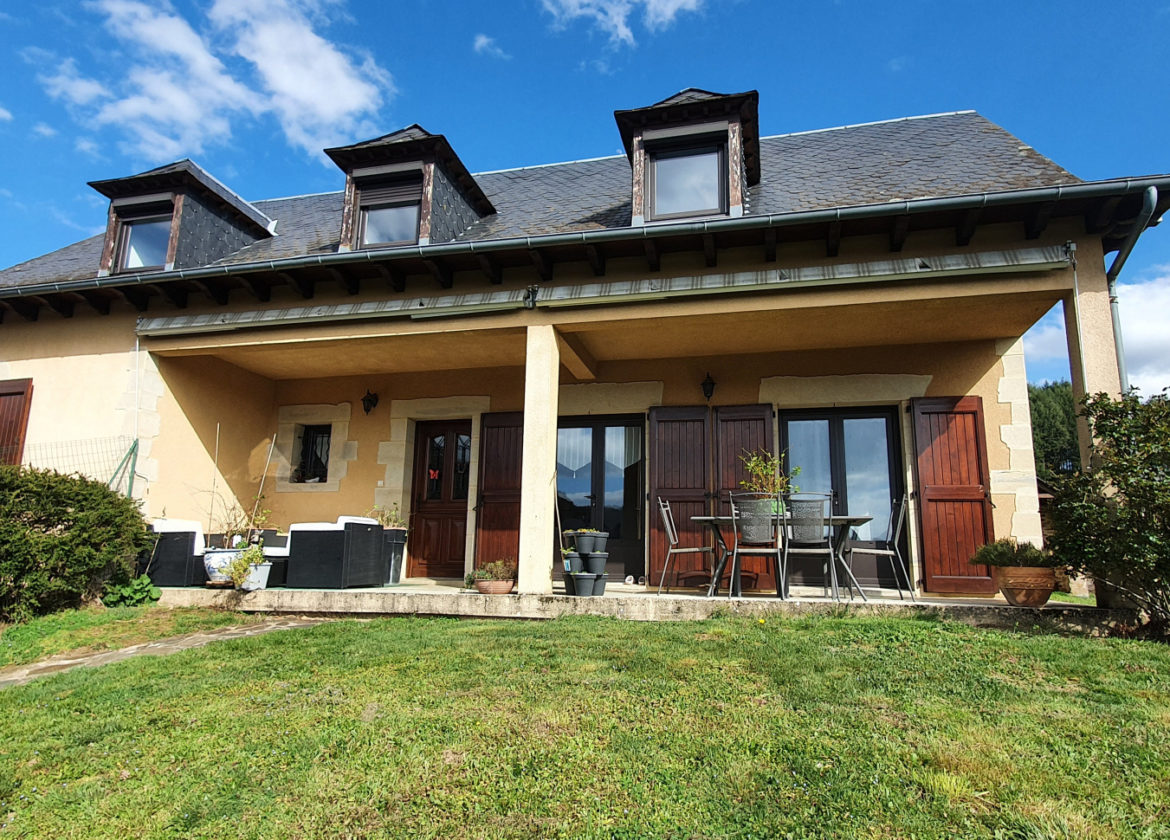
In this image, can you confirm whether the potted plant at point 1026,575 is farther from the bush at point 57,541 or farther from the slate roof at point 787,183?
the bush at point 57,541

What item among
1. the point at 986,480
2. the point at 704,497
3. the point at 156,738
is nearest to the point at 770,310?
the point at 704,497

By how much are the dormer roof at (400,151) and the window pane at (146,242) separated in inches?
82.3

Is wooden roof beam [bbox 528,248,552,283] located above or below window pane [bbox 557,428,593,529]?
above

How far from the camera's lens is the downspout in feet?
16.0

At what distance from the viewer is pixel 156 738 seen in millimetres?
2719

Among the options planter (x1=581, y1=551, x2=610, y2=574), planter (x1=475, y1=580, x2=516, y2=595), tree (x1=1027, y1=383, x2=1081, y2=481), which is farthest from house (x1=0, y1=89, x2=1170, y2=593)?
tree (x1=1027, y1=383, x2=1081, y2=481)

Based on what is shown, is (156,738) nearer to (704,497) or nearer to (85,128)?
(704,497)

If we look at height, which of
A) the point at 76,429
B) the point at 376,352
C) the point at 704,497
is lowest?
the point at 704,497

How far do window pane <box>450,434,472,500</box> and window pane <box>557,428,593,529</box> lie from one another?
117 cm

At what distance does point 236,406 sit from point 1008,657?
7.97 meters

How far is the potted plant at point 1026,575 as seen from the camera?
4.80 metres

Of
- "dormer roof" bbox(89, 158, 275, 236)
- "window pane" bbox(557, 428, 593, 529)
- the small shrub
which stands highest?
"dormer roof" bbox(89, 158, 275, 236)

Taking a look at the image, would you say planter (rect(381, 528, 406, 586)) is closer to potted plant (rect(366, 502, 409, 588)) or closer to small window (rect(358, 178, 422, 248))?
potted plant (rect(366, 502, 409, 588))

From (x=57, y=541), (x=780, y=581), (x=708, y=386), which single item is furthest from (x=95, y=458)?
(x=780, y=581)
